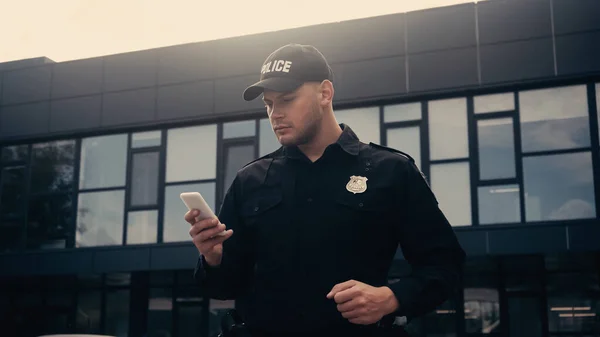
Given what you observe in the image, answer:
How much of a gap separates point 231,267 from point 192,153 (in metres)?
15.4

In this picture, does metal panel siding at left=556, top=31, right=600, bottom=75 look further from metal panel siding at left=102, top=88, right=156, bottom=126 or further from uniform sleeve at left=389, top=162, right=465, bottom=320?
uniform sleeve at left=389, top=162, right=465, bottom=320

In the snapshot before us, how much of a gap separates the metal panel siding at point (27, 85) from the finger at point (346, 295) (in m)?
18.5

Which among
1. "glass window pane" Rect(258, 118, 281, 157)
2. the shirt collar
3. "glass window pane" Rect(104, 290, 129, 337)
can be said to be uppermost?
"glass window pane" Rect(258, 118, 281, 157)

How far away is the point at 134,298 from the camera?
19.4 meters

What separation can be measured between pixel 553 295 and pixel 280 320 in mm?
14090

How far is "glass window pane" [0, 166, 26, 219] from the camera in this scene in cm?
1978

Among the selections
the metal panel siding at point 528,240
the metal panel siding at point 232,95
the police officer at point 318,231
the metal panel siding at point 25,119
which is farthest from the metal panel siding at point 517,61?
the police officer at point 318,231

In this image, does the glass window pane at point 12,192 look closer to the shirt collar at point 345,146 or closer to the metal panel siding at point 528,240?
the metal panel siding at point 528,240

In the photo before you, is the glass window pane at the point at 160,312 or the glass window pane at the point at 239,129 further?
the glass window pane at the point at 160,312

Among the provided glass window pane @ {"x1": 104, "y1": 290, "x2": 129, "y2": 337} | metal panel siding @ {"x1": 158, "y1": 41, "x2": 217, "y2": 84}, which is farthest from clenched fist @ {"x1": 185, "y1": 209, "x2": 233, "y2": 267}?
glass window pane @ {"x1": 104, "y1": 290, "x2": 129, "y2": 337}

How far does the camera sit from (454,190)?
15.4 m

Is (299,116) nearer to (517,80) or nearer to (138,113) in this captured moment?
(517,80)

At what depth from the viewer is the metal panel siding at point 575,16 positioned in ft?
49.0

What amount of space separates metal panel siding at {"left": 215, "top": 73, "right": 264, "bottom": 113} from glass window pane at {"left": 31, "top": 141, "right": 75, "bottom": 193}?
4.35 m
